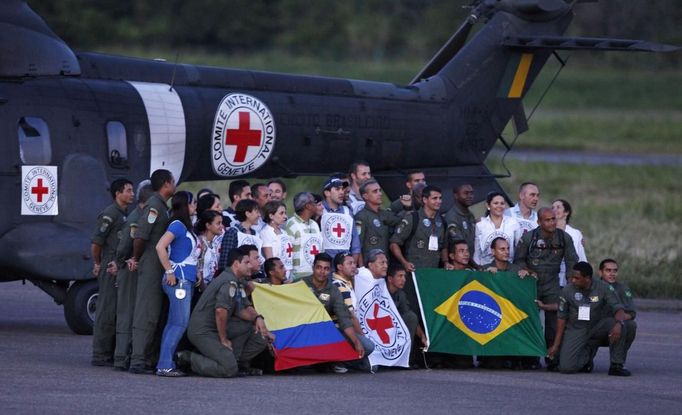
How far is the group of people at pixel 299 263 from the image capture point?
1197cm

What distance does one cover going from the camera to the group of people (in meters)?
12.0

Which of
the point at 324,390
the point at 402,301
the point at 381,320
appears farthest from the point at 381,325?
the point at 324,390

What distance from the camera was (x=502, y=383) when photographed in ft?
39.8

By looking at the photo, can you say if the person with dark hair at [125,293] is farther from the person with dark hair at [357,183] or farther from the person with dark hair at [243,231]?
the person with dark hair at [357,183]

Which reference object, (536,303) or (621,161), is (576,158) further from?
(536,303)

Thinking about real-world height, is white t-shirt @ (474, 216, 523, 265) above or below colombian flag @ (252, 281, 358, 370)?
above

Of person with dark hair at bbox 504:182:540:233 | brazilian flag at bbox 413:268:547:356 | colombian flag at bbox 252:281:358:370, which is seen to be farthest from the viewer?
person with dark hair at bbox 504:182:540:233

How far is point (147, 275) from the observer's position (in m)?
12.0

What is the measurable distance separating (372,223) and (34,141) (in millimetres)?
3786

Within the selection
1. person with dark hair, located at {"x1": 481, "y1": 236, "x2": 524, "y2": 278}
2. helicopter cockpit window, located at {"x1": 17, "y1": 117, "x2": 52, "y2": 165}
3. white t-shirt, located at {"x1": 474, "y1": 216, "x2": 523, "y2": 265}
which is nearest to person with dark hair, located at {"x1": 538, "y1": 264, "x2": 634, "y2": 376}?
person with dark hair, located at {"x1": 481, "y1": 236, "x2": 524, "y2": 278}

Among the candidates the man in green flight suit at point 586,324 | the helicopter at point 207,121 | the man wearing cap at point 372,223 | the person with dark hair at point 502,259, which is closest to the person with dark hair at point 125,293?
the helicopter at point 207,121

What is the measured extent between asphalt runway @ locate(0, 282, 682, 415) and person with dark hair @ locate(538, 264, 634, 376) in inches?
7.8

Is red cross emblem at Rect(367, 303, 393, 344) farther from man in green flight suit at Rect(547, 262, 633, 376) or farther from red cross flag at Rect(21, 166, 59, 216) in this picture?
red cross flag at Rect(21, 166, 59, 216)

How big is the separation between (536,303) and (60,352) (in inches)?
185
